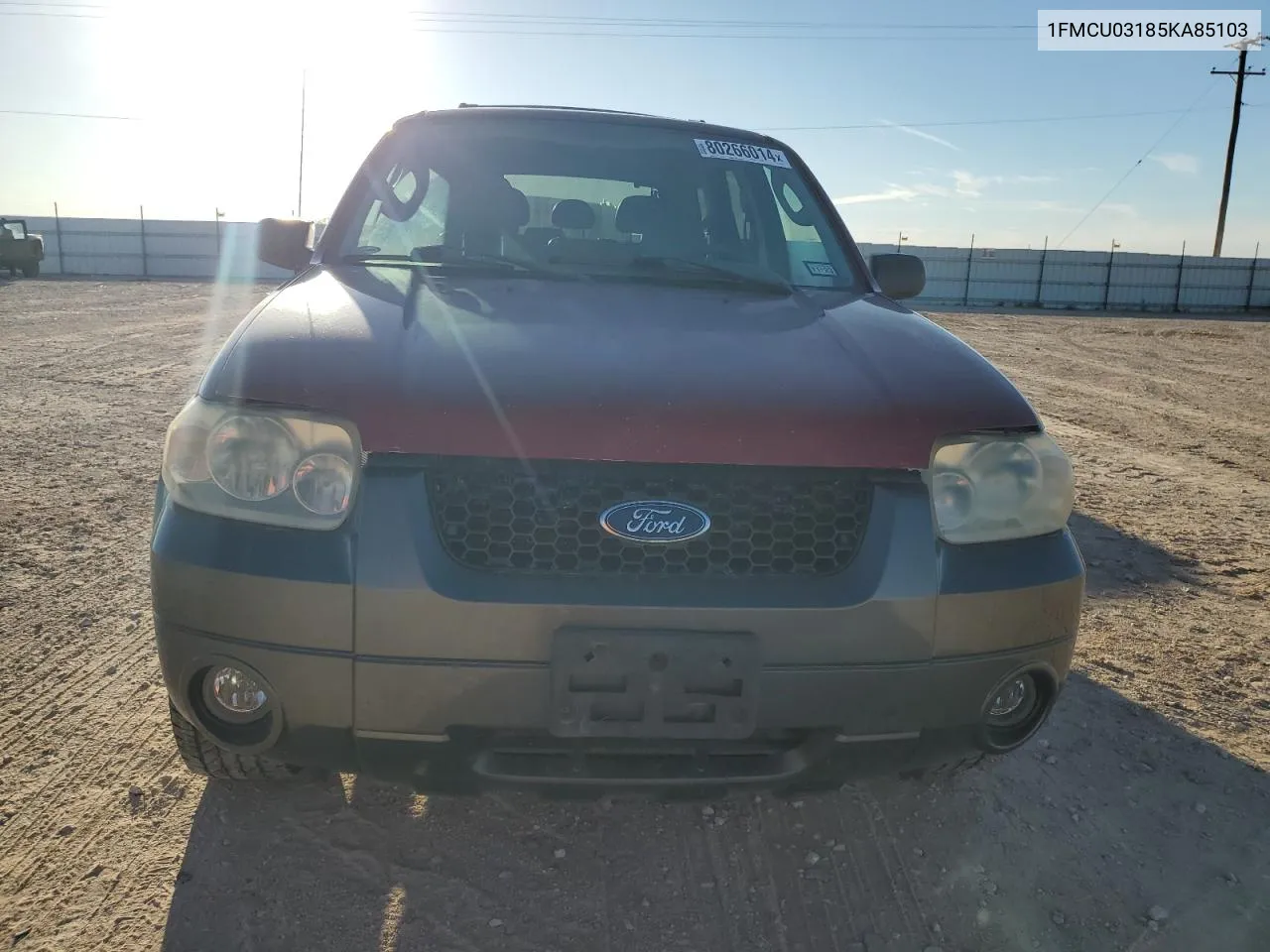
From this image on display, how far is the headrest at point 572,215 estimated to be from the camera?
3.17 meters

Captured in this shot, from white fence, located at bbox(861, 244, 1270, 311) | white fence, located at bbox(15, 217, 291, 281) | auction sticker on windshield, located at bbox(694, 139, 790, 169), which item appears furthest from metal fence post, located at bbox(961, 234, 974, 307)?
auction sticker on windshield, located at bbox(694, 139, 790, 169)

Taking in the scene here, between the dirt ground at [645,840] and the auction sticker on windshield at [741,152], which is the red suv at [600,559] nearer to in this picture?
the dirt ground at [645,840]

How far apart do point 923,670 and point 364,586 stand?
3.39ft

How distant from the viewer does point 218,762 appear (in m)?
2.24

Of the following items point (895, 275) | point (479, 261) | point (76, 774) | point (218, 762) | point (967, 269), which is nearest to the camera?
point (218, 762)

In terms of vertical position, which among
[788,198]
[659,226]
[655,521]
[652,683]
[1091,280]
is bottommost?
[652,683]

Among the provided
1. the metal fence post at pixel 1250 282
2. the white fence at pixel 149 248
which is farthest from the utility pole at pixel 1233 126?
the white fence at pixel 149 248

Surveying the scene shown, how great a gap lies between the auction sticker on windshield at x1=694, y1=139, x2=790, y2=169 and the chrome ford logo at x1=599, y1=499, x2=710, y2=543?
1.84 meters

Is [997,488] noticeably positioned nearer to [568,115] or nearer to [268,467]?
[268,467]

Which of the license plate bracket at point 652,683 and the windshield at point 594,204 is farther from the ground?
the windshield at point 594,204

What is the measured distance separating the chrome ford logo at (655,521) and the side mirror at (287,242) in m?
1.77

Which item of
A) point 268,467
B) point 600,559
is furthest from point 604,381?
point 268,467

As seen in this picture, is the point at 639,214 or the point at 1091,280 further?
the point at 1091,280

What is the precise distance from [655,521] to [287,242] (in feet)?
6.39
